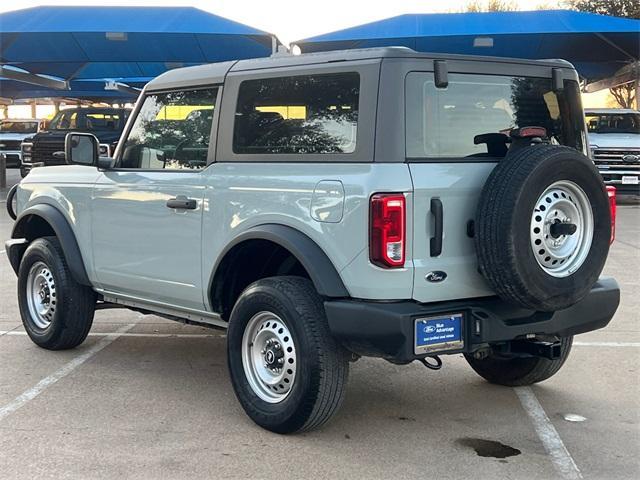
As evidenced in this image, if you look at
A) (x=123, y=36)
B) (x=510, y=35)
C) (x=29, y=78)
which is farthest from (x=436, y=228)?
(x=29, y=78)

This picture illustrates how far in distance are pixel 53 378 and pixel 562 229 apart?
10.8ft

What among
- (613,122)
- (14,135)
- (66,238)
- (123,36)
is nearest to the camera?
(66,238)

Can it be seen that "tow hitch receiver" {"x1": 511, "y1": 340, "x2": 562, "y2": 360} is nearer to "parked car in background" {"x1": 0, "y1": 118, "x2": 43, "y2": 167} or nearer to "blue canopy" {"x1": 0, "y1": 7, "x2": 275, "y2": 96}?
"blue canopy" {"x1": 0, "y1": 7, "x2": 275, "y2": 96}

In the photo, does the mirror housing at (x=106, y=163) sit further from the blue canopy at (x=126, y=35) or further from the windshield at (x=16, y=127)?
the windshield at (x=16, y=127)

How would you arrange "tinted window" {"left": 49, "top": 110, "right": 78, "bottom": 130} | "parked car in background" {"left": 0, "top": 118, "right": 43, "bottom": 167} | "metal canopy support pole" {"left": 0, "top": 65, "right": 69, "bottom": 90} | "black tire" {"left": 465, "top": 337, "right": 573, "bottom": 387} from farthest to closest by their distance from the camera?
"parked car in background" {"left": 0, "top": 118, "right": 43, "bottom": 167} < "metal canopy support pole" {"left": 0, "top": 65, "right": 69, "bottom": 90} < "tinted window" {"left": 49, "top": 110, "right": 78, "bottom": 130} < "black tire" {"left": 465, "top": 337, "right": 573, "bottom": 387}

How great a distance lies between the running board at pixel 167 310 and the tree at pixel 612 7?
29.0m

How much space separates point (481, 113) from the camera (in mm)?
3971

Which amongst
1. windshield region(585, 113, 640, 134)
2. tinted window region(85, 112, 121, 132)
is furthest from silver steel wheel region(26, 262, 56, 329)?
windshield region(585, 113, 640, 134)

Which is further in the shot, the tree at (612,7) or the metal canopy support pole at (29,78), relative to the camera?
the tree at (612,7)

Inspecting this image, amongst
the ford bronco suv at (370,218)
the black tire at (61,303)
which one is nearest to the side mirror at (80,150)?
the ford bronco suv at (370,218)

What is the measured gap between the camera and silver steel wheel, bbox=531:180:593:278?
369cm

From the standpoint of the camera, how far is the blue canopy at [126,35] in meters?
18.8

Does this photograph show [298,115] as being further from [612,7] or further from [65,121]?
[612,7]

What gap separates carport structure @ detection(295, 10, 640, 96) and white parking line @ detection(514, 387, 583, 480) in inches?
585
